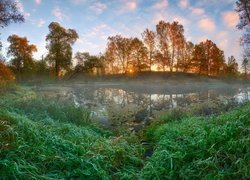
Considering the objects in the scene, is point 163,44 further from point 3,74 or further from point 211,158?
point 211,158

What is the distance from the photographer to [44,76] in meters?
57.7

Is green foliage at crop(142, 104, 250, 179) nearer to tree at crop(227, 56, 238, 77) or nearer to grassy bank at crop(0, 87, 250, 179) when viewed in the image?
grassy bank at crop(0, 87, 250, 179)

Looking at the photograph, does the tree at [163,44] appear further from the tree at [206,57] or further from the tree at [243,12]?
the tree at [243,12]

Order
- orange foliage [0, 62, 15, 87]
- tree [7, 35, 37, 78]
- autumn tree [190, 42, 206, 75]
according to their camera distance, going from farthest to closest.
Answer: autumn tree [190, 42, 206, 75] → tree [7, 35, 37, 78] → orange foliage [0, 62, 15, 87]

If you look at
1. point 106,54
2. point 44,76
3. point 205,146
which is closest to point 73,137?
point 205,146

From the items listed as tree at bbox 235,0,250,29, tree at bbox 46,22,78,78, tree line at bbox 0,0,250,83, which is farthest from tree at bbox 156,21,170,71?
tree at bbox 235,0,250,29

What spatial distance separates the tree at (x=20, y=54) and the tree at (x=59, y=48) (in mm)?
4837

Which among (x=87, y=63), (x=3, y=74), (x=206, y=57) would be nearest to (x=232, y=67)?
(x=206, y=57)

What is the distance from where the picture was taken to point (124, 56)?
73000 mm

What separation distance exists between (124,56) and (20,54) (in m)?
24.6

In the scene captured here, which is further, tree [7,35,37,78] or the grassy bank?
tree [7,35,37,78]

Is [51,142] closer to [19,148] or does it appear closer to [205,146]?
[19,148]

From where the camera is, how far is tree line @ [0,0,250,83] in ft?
196

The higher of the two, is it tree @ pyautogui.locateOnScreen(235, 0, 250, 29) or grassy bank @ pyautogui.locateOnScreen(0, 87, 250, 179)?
tree @ pyautogui.locateOnScreen(235, 0, 250, 29)
